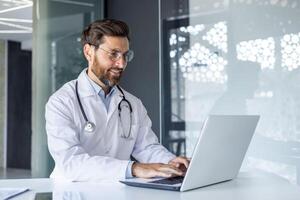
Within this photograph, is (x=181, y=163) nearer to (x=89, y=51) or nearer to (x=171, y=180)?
(x=171, y=180)

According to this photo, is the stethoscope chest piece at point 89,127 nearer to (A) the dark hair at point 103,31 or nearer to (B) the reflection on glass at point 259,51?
(A) the dark hair at point 103,31

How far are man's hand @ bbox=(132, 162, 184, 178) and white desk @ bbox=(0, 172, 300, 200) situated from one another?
83mm

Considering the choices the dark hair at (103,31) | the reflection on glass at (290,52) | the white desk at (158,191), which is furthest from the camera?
the reflection on glass at (290,52)

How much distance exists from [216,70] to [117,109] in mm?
1608

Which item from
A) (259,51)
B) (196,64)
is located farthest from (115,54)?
(196,64)

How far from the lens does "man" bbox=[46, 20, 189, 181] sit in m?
1.66

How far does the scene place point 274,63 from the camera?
3.08 m

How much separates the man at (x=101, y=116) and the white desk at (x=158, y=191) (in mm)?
154

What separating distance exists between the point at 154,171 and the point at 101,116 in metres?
0.50

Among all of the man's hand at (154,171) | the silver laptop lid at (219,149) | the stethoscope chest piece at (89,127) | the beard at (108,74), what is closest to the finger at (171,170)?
the man's hand at (154,171)

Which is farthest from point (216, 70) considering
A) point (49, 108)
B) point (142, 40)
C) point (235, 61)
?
point (49, 108)

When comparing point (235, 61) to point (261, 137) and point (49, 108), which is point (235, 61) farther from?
point (49, 108)

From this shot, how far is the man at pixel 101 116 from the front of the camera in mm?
1655

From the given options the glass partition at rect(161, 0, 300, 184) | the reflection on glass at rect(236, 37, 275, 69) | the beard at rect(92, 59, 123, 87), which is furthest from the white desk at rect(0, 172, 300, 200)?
the reflection on glass at rect(236, 37, 275, 69)
